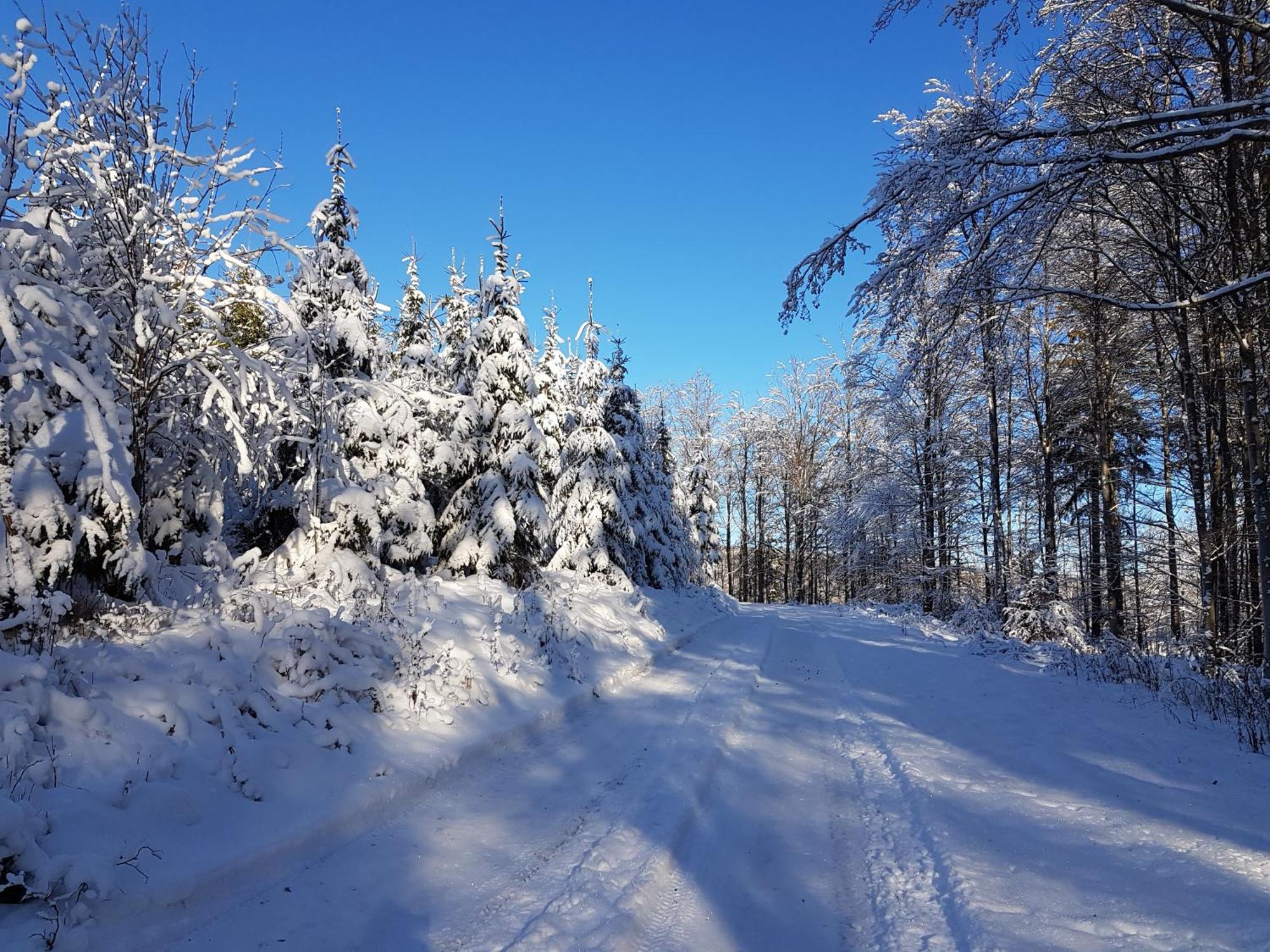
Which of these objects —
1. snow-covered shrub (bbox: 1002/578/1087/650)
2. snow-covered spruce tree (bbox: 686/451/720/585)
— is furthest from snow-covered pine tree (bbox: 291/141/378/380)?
snow-covered spruce tree (bbox: 686/451/720/585)

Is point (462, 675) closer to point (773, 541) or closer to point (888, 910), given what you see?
point (888, 910)

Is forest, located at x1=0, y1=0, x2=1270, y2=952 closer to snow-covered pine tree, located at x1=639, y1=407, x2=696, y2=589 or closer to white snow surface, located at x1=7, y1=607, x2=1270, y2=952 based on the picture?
white snow surface, located at x1=7, y1=607, x2=1270, y2=952

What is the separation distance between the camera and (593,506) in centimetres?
1830

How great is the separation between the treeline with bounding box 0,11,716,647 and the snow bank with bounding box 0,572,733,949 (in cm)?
86

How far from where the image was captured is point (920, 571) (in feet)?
66.4

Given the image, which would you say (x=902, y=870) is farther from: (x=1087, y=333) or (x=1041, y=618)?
(x=1087, y=333)

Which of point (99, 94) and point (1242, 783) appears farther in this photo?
point (99, 94)

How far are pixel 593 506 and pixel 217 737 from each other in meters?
14.3

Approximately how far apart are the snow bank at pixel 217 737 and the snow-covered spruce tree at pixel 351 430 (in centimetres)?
266

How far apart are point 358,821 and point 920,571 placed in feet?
64.6

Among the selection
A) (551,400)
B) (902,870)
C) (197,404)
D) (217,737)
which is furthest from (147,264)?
(551,400)

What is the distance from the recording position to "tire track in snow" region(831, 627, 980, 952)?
3.04 meters

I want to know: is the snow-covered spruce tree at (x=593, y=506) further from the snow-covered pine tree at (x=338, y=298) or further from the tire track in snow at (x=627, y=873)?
the tire track in snow at (x=627, y=873)

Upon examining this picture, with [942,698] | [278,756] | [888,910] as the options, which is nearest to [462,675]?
[278,756]
